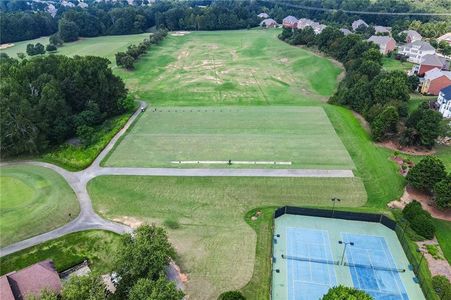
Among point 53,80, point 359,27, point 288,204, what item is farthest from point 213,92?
point 359,27

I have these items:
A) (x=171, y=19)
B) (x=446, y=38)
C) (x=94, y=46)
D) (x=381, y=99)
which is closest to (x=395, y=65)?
(x=446, y=38)

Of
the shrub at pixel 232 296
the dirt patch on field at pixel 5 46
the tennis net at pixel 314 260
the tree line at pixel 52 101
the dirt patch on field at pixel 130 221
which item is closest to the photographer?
the shrub at pixel 232 296

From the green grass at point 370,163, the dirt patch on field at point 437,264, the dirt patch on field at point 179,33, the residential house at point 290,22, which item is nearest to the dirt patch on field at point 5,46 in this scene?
the dirt patch on field at point 179,33

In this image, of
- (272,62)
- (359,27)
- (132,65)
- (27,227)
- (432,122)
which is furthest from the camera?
(359,27)

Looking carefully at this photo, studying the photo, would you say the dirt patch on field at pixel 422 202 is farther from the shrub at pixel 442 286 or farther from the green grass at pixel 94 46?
the green grass at pixel 94 46

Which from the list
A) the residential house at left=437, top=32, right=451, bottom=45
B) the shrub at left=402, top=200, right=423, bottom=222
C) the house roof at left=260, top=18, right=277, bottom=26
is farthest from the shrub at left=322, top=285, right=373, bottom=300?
the house roof at left=260, top=18, right=277, bottom=26

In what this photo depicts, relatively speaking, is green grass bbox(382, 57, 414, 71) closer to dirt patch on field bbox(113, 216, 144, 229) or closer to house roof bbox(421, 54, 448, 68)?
house roof bbox(421, 54, 448, 68)

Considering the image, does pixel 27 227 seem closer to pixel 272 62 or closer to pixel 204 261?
pixel 204 261
